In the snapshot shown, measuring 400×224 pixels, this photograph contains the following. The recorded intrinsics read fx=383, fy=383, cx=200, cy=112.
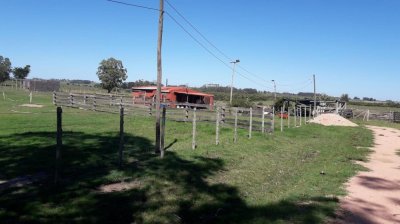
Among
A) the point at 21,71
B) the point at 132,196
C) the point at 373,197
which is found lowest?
the point at 373,197

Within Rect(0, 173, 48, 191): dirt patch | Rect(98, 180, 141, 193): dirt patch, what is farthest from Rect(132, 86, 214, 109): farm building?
Rect(98, 180, 141, 193): dirt patch

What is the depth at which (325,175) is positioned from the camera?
32.9ft

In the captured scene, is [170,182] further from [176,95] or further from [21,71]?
[21,71]

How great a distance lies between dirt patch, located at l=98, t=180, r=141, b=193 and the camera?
23.4ft

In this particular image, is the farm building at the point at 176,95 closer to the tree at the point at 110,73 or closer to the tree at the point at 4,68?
the tree at the point at 110,73

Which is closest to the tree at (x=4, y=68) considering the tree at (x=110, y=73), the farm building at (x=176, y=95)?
the tree at (x=110, y=73)

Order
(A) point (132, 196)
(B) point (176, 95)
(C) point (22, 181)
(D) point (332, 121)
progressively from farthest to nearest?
(B) point (176, 95) < (D) point (332, 121) < (C) point (22, 181) < (A) point (132, 196)

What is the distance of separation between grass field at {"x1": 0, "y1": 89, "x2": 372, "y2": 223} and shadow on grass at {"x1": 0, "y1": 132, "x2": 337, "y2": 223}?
0.05 feet

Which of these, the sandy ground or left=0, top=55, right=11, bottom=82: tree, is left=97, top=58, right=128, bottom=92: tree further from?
the sandy ground

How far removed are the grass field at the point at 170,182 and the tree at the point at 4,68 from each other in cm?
7939

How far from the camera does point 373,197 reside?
7996 millimetres

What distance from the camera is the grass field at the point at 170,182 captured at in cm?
593

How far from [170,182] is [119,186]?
3.53ft

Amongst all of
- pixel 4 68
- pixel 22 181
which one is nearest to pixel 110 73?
pixel 4 68
